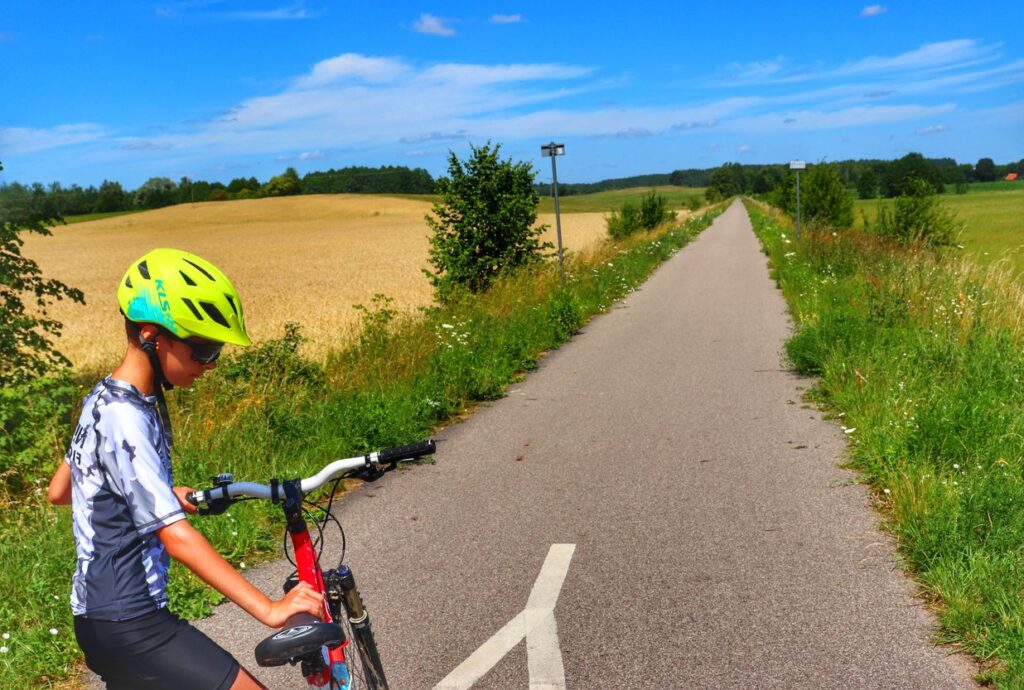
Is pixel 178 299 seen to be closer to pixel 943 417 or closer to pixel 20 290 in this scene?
pixel 943 417

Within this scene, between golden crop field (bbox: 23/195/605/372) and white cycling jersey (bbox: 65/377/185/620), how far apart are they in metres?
9.21

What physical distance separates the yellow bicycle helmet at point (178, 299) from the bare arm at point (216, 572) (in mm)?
475

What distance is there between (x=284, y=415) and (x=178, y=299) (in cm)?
560

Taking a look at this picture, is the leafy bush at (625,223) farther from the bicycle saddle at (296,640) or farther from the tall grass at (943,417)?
the bicycle saddle at (296,640)

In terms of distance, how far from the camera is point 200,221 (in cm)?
9131

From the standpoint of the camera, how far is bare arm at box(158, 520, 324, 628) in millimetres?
1953

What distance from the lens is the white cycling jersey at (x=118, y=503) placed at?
1.98 m

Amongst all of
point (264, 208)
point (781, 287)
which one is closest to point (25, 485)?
point (781, 287)

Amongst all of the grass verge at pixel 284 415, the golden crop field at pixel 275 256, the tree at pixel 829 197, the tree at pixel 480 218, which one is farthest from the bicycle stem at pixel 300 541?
the tree at pixel 829 197

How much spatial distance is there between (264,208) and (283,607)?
342 feet

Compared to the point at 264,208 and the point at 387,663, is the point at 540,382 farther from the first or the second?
the point at 264,208

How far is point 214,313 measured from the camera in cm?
209

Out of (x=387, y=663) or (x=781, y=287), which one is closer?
(x=387, y=663)

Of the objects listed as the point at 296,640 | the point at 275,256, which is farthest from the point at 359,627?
the point at 275,256
